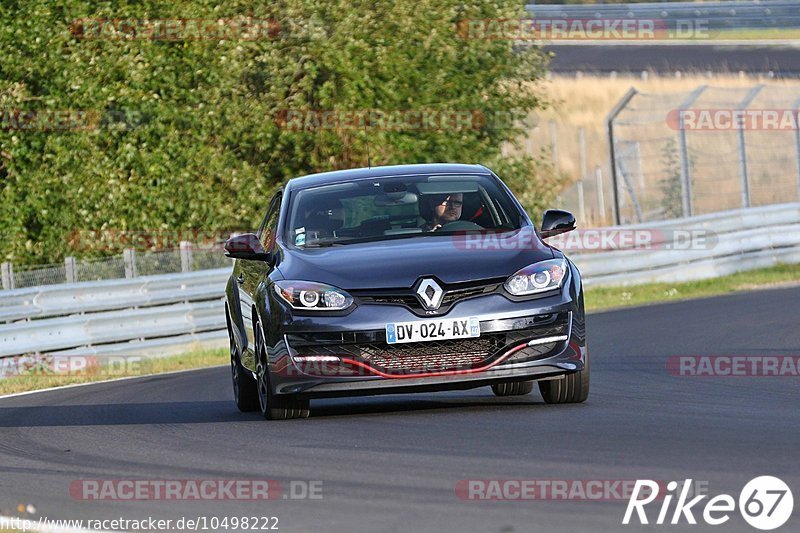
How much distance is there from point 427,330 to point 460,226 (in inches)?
51.3

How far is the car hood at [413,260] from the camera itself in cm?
928

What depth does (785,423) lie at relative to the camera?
27.6 ft

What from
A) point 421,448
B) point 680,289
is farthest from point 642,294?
point 421,448

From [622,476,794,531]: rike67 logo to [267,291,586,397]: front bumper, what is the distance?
2.86 metres

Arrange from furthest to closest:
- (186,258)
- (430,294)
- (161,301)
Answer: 1. (186,258)
2. (161,301)
3. (430,294)

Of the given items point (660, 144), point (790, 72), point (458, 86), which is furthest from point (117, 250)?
point (790, 72)

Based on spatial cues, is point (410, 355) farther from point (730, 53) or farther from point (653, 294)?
point (730, 53)

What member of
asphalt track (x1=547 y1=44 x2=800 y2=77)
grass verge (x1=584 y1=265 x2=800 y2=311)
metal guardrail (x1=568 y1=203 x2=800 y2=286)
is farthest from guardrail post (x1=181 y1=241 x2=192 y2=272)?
asphalt track (x1=547 y1=44 x2=800 y2=77)

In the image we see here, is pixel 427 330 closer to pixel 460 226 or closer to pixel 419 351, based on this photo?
pixel 419 351

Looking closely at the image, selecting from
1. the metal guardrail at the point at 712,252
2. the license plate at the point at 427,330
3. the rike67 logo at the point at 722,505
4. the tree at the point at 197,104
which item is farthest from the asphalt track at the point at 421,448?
the tree at the point at 197,104

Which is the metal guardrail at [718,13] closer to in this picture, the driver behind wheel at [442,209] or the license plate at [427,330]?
the driver behind wheel at [442,209]

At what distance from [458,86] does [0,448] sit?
18.4 m

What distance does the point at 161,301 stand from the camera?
19.3 metres

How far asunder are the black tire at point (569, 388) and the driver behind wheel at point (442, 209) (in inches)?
47.2
